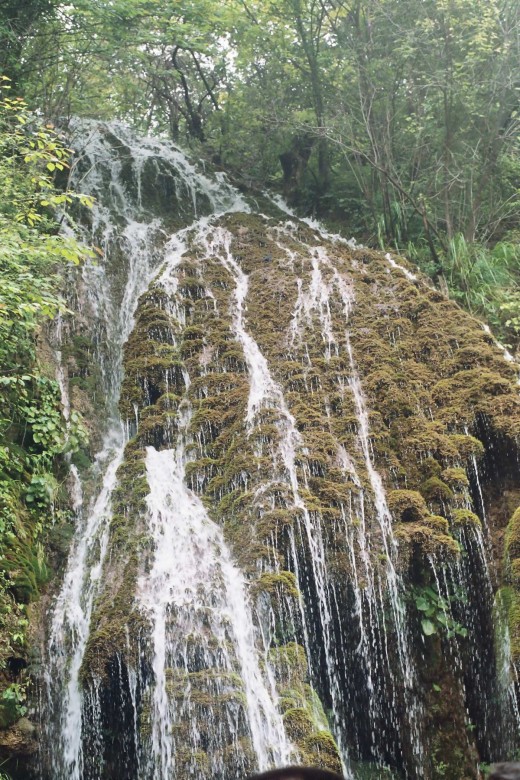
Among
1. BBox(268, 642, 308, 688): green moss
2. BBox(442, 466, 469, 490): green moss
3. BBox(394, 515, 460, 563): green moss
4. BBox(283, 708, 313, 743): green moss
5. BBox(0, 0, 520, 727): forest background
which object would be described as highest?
BBox(0, 0, 520, 727): forest background

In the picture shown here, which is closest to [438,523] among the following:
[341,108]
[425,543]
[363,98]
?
[425,543]

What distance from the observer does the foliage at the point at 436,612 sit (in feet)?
22.5

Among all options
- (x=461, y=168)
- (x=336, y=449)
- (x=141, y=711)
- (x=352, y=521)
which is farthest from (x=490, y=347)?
(x=141, y=711)

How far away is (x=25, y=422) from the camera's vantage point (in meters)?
8.11

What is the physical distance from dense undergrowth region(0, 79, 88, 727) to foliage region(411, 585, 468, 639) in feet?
13.1

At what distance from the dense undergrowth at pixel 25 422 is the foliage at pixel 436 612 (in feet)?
13.1

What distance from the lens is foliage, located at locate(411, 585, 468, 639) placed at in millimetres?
6852

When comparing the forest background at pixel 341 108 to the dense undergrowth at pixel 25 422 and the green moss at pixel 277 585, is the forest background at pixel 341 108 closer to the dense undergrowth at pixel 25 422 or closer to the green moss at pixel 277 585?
the dense undergrowth at pixel 25 422

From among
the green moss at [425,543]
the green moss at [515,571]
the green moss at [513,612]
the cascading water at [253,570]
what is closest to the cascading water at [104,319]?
the cascading water at [253,570]

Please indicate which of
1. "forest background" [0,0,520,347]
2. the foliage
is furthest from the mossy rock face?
"forest background" [0,0,520,347]

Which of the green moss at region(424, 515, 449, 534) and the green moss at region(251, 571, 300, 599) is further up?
the green moss at region(424, 515, 449, 534)

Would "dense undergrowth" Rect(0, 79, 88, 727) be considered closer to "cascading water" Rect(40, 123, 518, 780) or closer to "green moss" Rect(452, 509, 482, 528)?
"cascading water" Rect(40, 123, 518, 780)

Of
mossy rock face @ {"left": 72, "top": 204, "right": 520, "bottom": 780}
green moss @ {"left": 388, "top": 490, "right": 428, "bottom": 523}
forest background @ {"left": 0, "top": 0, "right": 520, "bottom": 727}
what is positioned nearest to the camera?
mossy rock face @ {"left": 72, "top": 204, "right": 520, "bottom": 780}

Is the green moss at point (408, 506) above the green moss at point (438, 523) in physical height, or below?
above
